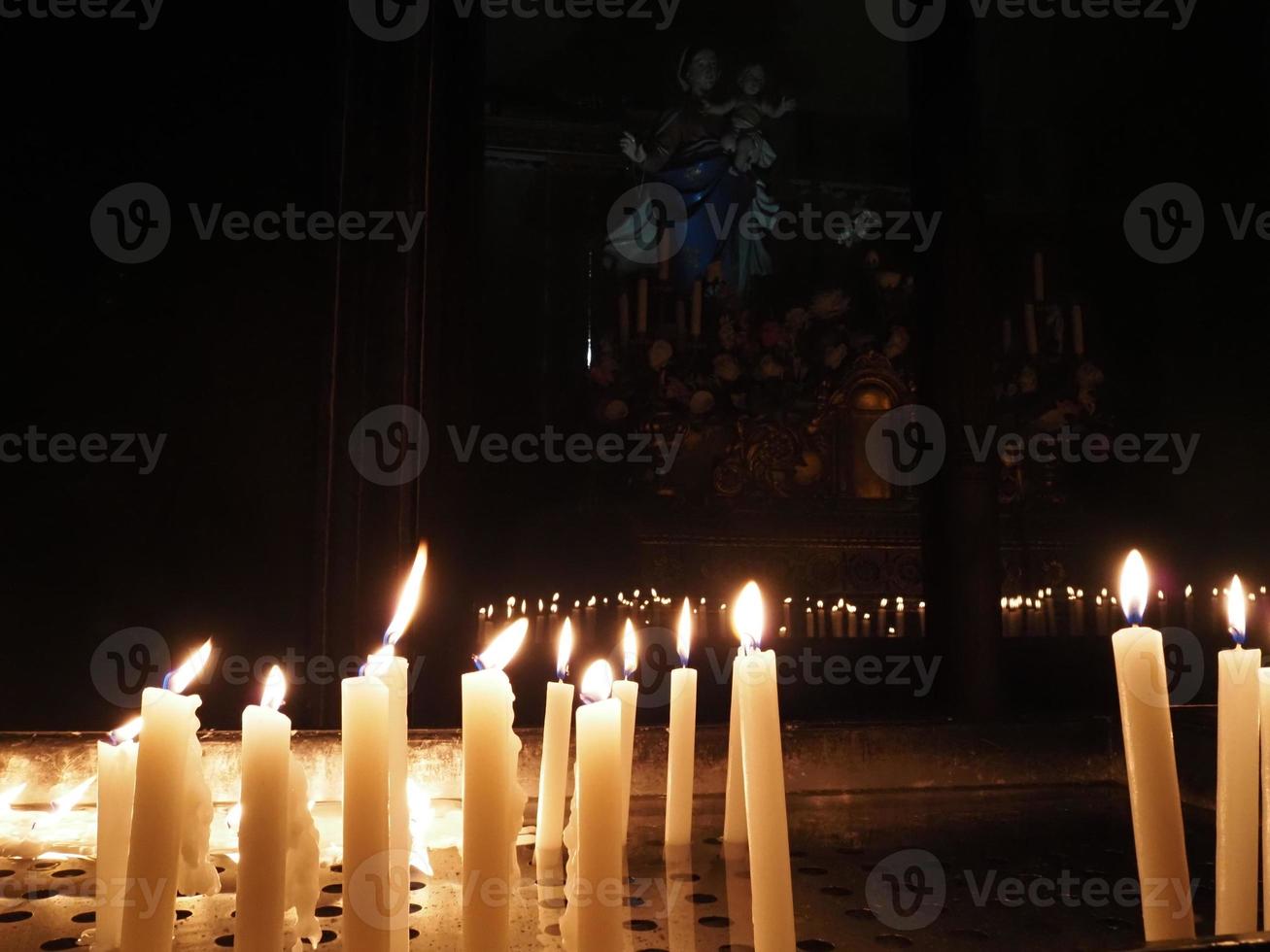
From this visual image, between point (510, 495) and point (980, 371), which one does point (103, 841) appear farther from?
point (510, 495)

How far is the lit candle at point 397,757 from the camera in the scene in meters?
0.63

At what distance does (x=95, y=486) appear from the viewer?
2529mm

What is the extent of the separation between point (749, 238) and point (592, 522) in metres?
1.68

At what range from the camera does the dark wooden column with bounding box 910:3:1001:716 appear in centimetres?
214

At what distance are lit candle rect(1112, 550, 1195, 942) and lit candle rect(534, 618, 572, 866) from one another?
511mm
